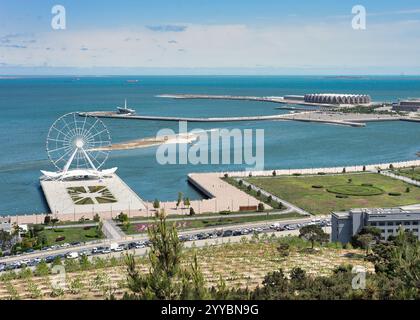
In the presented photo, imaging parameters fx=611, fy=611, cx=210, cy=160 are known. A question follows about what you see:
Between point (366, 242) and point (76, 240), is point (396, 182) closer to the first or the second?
point (366, 242)

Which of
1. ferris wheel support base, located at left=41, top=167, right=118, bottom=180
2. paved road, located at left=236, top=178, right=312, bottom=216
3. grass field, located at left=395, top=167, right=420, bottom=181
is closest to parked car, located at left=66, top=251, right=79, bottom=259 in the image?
paved road, located at left=236, top=178, right=312, bottom=216

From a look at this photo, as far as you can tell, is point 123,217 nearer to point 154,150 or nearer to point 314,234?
point 314,234

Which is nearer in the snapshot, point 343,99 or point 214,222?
point 214,222

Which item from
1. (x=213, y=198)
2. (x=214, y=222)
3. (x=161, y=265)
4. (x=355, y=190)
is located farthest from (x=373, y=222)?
(x=161, y=265)

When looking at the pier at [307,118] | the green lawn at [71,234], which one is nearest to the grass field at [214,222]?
the green lawn at [71,234]
